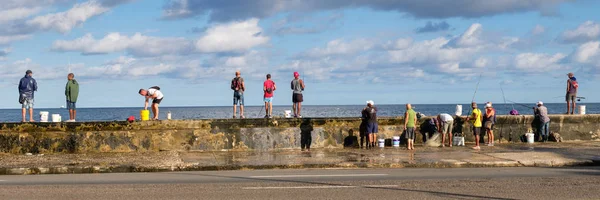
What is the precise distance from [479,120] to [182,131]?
28.0ft

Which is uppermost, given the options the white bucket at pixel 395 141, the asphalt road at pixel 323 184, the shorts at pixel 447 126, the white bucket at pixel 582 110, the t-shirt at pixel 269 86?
the t-shirt at pixel 269 86

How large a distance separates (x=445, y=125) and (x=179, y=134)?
776 centimetres

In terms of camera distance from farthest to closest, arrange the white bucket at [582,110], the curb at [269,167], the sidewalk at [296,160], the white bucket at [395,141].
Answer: the white bucket at [582,110] → the white bucket at [395,141] → the sidewalk at [296,160] → the curb at [269,167]

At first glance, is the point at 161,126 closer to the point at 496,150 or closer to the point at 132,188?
the point at 132,188

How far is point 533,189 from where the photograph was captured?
11305 millimetres

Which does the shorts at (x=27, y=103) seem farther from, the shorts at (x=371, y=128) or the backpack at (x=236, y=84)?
the shorts at (x=371, y=128)

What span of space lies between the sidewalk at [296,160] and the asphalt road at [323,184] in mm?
721

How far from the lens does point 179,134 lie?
19359 millimetres

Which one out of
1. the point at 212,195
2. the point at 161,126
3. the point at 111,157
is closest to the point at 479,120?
the point at 161,126

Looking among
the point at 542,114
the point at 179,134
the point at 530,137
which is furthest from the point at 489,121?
the point at 179,134

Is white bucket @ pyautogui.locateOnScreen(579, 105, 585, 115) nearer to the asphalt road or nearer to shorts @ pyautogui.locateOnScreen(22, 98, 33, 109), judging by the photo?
the asphalt road

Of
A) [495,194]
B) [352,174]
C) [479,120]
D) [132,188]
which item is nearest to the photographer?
[495,194]

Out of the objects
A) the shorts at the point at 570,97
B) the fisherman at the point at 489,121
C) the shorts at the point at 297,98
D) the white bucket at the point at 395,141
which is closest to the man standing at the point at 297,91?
the shorts at the point at 297,98

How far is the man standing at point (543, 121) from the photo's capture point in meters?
21.6
